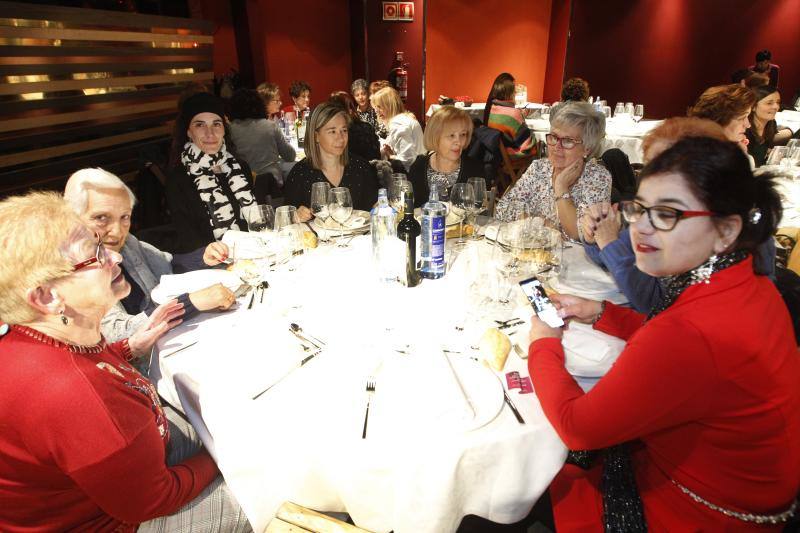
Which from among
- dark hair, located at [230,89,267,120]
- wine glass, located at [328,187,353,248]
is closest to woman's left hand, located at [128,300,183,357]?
wine glass, located at [328,187,353,248]

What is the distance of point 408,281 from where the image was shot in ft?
5.48

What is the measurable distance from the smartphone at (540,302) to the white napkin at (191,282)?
1.07 meters

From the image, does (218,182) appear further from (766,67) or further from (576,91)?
(766,67)

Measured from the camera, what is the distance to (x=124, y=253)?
5.96ft

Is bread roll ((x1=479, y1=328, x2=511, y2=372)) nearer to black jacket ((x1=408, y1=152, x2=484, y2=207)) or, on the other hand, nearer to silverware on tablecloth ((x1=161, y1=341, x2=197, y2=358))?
silverware on tablecloth ((x1=161, y1=341, x2=197, y2=358))

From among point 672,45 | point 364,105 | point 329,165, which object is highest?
point 672,45

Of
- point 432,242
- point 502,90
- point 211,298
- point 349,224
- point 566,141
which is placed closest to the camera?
point 211,298

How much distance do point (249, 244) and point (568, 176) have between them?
67.7 inches

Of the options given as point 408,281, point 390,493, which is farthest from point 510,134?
point 390,493

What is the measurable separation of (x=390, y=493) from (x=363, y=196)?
2.26 m

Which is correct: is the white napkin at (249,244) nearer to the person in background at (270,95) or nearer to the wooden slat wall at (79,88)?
the wooden slat wall at (79,88)

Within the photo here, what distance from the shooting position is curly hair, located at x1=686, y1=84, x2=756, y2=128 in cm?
253

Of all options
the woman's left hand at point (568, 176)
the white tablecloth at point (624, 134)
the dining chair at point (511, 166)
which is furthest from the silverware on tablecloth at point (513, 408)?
the white tablecloth at point (624, 134)

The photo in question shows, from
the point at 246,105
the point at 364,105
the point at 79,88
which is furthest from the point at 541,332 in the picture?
the point at 364,105
